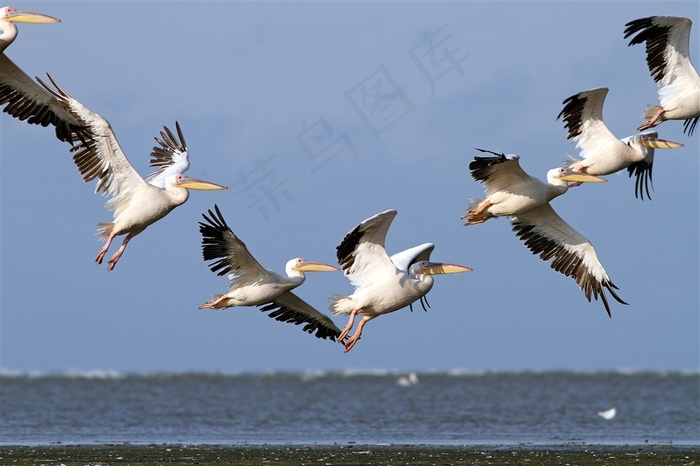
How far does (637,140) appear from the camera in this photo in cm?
1311

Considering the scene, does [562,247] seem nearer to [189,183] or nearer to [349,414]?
[189,183]

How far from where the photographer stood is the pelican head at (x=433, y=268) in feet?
41.3

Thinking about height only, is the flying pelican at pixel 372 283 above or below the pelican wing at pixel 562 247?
above

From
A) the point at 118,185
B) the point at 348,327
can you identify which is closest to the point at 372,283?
the point at 348,327

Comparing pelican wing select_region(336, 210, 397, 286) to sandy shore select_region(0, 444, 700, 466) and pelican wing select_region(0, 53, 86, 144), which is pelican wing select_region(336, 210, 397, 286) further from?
pelican wing select_region(0, 53, 86, 144)

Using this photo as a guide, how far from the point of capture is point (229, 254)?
37.8ft

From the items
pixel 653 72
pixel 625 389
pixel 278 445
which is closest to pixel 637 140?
pixel 653 72

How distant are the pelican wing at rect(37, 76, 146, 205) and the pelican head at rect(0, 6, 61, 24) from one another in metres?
0.64

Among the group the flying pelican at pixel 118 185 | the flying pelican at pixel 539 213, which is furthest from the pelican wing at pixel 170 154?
the flying pelican at pixel 539 213

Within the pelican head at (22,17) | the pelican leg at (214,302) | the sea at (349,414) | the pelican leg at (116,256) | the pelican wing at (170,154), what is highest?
the pelican head at (22,17)

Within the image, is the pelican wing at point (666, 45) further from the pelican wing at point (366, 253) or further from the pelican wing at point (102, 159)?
the pelican wing at point (102, 159)

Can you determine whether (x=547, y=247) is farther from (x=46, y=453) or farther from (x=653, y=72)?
(x=46, y=453)

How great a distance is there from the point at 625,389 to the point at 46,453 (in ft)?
70.5

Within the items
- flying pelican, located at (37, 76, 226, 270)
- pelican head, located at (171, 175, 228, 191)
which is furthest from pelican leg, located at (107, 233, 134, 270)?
pelican head, located at (171, 175, 228, 191)
